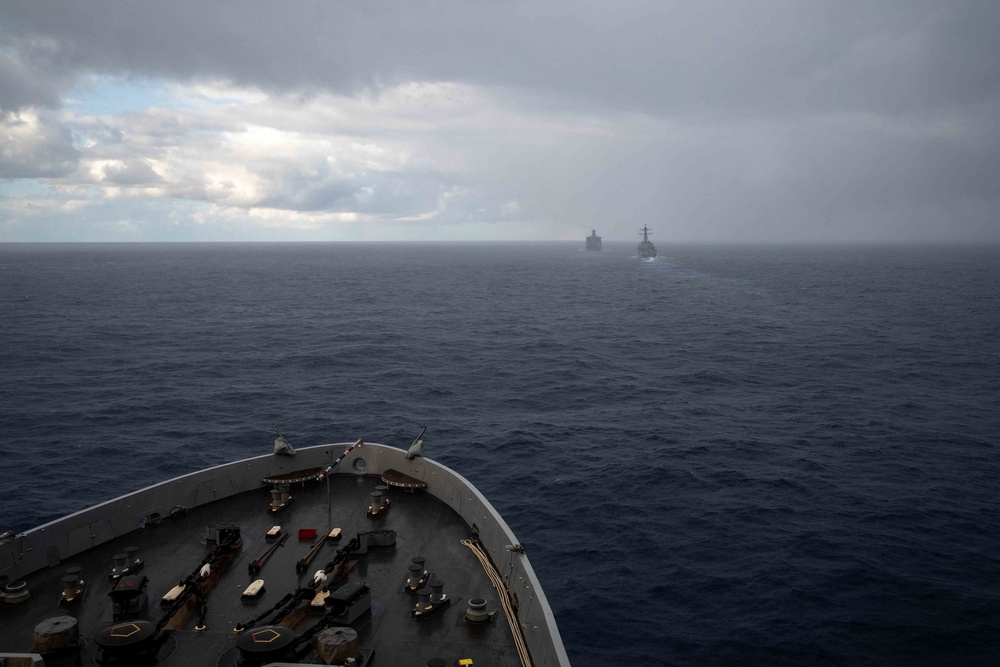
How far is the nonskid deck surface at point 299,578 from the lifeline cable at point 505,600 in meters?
0.17

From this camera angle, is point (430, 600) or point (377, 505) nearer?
point (430, 600)

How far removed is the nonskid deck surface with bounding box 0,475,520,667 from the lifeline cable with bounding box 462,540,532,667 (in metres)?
0.17

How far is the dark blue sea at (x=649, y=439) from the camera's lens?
93.1 ft

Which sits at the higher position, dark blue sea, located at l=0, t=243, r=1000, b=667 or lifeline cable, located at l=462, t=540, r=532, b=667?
lifeline cable, located at l=462, t=540, r=532, b=667

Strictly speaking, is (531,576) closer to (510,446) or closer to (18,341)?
(510,446)

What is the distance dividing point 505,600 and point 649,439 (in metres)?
33.5

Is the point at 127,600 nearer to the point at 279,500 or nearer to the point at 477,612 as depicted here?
the point at 279,500

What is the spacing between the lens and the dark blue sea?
2839cm

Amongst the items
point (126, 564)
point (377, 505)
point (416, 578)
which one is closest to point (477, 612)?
point (416, 578)

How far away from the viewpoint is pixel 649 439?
49.9m

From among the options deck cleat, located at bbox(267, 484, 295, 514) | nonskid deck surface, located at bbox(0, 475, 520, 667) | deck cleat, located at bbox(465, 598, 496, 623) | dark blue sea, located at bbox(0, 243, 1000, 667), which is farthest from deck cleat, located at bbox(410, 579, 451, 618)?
dark blue sea, located at bbox(0, 243, 1000, 667)

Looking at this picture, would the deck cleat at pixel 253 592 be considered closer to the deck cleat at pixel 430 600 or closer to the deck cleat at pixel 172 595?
the deck cleat at pixel 172 595

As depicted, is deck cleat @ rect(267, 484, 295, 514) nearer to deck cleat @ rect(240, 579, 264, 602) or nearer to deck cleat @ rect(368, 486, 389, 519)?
deck cleat @ rect(368, 486, 389, 519)

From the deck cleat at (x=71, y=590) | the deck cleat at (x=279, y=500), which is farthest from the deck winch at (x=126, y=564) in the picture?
the deck cleat at (x=279, y=500)
